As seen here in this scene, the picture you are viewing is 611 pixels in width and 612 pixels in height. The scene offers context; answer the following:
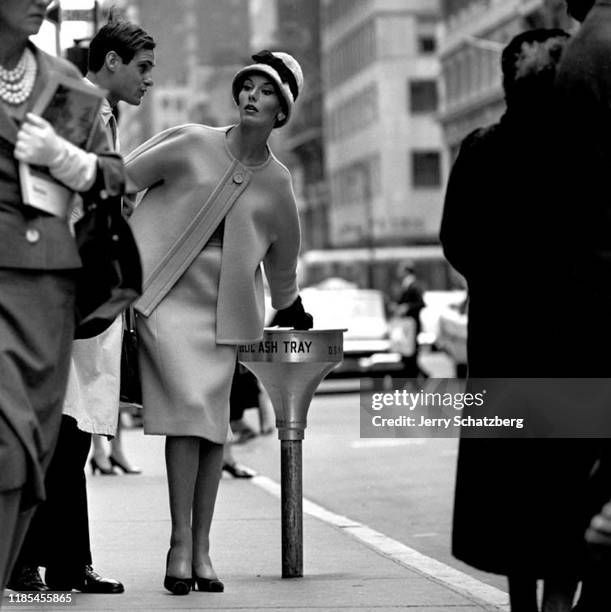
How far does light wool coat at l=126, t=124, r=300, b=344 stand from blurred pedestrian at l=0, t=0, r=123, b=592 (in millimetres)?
2152

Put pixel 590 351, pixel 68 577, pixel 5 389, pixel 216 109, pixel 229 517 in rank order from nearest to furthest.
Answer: pixel 5 389, pixel 590 351, pixel 68 577, pixel 229 517, pixel 216 109

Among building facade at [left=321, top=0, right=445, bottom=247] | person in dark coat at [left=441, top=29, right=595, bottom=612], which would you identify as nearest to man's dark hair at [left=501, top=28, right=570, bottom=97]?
person in dark coat at [left=441, top=29, right=595, bottom=612]

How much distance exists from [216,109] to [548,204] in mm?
159809

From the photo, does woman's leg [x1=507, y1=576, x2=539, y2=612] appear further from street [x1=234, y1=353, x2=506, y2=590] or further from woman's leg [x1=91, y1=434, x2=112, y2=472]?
woman's leg [x1=91, y1=434, x2=112, y2=472]

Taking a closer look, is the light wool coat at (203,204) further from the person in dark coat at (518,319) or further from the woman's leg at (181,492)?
the person in dark coat at (518,319)

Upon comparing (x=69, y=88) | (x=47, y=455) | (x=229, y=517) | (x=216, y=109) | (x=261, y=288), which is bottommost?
(x=229, y=517)

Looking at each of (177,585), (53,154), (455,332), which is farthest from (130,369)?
(455,332)

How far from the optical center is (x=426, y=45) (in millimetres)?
106750

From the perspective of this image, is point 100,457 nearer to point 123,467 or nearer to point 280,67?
point 123,467

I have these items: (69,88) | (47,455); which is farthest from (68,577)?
(69,88)

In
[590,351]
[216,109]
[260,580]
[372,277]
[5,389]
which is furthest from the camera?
[216,109]

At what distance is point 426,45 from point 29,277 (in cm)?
10311

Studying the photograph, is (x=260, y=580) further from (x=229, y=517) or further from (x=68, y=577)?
(x=229, y=517)

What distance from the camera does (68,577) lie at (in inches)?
276
